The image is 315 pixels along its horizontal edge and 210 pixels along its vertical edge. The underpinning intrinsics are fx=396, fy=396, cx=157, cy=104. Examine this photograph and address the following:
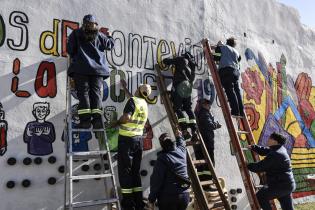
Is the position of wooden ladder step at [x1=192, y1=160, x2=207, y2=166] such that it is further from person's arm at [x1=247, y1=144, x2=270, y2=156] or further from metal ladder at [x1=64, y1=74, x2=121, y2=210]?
metal ladder at [x1=64, y1=74, x2=121, y2=210]

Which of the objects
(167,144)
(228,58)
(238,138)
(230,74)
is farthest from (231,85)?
(167,144)

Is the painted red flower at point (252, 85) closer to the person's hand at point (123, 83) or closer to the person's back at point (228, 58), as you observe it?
the person's back at point (228, 58)

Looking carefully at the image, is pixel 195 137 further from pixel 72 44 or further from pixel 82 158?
pixel 72 44

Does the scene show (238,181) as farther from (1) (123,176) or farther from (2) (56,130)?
(2) (56,130)

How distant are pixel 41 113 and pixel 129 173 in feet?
5.57

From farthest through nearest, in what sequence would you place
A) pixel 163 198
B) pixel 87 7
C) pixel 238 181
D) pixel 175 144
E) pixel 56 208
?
pixel 238 181 → pixel 87 7 → pixel 56 208 → pixel 175 144 → pixel 163 198

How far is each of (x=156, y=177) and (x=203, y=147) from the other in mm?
1899

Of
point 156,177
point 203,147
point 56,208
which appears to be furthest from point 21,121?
point 203,147

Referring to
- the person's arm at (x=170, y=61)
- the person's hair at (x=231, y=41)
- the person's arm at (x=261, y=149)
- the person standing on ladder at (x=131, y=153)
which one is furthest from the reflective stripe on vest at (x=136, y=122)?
the person's hair at (x=231, y=41)

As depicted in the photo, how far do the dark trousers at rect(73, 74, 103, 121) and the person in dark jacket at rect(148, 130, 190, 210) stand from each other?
3.79ft

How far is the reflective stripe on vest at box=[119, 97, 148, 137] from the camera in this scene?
5.96m

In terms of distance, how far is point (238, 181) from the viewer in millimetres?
8406

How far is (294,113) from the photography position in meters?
10.4

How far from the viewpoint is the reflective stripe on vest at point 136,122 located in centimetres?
596
